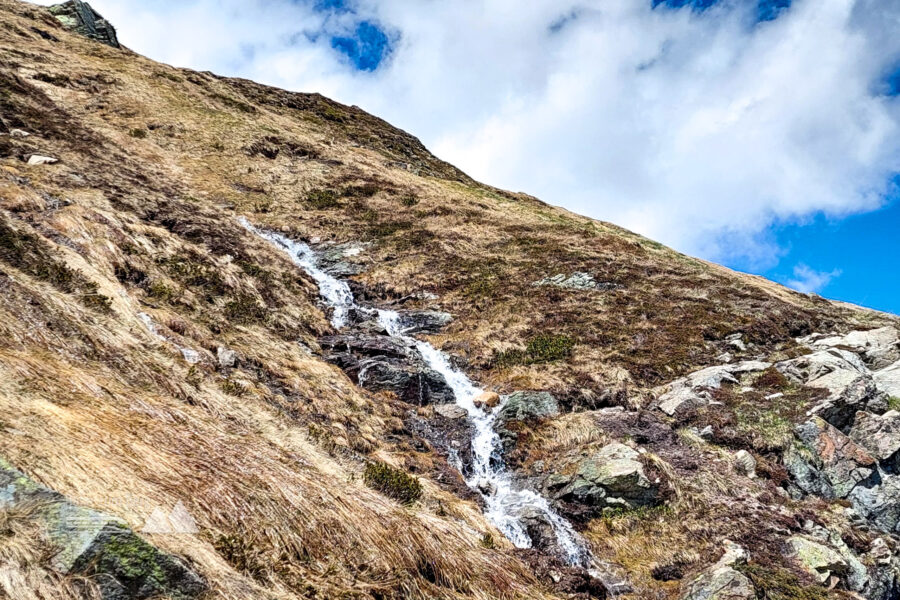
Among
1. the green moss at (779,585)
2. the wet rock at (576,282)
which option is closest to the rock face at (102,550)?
the green moss at (779,585)

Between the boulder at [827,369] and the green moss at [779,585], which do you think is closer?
the green moss at [779,585]

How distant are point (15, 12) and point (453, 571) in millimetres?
70851

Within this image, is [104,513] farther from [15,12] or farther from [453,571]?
[15,12]

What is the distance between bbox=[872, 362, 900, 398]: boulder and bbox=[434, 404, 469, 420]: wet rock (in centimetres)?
1530

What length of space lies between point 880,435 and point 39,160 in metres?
36.0

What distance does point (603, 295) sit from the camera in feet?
99.2

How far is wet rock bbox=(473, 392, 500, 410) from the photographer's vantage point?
2066 centimetres

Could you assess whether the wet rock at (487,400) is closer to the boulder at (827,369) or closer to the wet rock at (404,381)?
the wet rock at (404,381)

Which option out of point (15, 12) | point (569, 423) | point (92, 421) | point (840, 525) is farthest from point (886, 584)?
point (15, 12)

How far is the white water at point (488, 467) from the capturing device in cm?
1448

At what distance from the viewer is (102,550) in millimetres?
5844

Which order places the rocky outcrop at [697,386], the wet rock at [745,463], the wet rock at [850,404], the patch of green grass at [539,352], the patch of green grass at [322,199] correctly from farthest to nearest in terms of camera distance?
the patch of green grass at [322,199], the patch of green grass at [539,352], the rocky outcrop at [697,386], the wet rock at [850,404], the wet rock at [745,463]

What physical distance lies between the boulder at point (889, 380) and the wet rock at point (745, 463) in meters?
6.51

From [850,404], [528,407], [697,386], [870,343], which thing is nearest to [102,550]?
[528,407]
